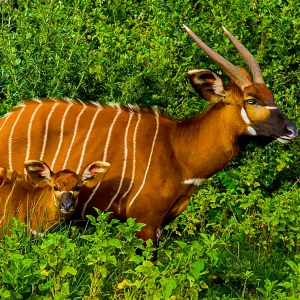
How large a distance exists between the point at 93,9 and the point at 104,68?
35.3 inches

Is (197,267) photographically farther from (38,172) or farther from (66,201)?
(38,172)

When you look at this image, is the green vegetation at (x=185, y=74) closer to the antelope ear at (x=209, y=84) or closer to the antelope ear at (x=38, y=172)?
the antelope ear at (x=38, y=172)

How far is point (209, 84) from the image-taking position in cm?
625

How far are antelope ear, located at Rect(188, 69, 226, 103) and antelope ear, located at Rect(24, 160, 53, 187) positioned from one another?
105cm

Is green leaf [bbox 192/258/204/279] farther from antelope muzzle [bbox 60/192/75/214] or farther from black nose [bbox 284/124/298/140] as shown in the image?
black nose [bbox 284/124/298/140]

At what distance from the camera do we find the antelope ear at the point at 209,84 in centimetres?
621

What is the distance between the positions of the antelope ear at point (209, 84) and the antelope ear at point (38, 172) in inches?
41.2

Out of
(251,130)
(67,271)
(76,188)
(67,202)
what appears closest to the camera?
(67,271)

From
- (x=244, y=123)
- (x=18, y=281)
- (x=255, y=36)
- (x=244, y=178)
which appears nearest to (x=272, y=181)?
(x=244, y=178)

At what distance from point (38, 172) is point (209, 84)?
116cm

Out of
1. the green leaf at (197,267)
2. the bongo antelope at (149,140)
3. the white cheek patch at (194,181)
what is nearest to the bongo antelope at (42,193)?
the bongo antelope at (149,140)

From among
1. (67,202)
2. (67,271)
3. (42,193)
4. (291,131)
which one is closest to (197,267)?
(67,271)

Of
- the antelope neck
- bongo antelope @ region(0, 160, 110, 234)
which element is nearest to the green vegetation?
bongo antelope @ region(0, 160, 110, 234)

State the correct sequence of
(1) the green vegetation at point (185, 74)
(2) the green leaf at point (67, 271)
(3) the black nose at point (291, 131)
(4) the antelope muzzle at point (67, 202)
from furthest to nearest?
1. (1) the green vegetation at point (185, 74)
2. (3) the black nose at point (291, 131)
3. (4) the antelope muzzle at point (67, 202)
4. (2) the green leaf at point (67, 271)
